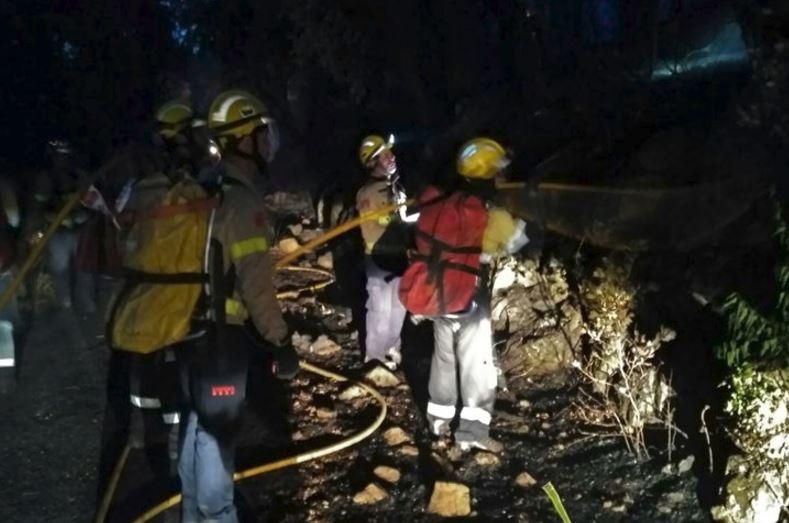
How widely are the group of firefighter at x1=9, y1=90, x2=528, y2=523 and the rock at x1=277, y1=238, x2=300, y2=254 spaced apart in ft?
9.59

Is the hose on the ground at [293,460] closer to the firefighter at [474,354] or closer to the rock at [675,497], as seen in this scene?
the firefighter at [474,354]

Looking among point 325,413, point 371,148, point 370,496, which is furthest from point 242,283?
point 371,148

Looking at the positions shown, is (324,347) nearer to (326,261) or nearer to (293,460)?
(293,460)

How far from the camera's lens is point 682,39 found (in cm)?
784

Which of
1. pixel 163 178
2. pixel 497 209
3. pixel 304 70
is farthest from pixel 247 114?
pixel 304 70

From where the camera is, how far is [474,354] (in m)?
5.82

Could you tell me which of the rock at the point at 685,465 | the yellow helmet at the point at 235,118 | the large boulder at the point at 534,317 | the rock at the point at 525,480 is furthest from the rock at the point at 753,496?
the yellow helmet at the point at 235,118

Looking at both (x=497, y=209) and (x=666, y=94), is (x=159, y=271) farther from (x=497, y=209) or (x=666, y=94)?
(x=666, y=94)

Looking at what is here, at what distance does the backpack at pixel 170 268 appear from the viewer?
4324mm

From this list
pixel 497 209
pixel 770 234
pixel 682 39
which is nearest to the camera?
pixel 770 234

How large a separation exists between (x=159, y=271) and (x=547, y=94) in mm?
4532

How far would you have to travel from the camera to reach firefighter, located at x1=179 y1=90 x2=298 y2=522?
4.29 m

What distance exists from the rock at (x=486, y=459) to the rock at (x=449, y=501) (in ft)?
1.70

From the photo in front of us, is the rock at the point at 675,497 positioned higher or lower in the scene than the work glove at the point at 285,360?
lower
